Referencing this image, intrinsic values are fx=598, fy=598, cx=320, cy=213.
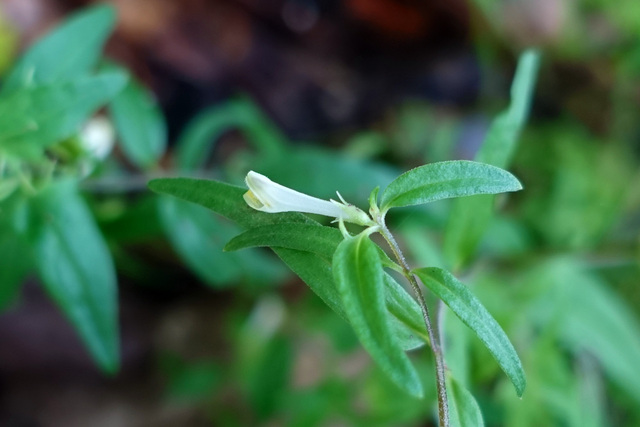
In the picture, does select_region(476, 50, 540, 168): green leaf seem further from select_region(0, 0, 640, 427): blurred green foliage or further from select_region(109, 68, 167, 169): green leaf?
select_region(109, 68, 167, 169): green leaf

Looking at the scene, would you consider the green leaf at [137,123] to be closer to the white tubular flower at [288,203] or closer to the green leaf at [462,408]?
the white tubular flower at [288,203]

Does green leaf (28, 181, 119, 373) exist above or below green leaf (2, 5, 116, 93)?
below

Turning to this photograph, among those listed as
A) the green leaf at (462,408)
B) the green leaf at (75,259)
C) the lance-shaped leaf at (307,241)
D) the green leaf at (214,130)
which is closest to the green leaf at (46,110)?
the green leaf at (75,259)

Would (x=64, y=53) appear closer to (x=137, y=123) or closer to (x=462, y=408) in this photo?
(x=137, y=123)

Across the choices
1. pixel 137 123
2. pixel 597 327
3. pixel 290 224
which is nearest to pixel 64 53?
pixel 137 123

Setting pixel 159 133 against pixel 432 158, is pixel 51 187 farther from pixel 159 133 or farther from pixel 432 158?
pixel 432 158

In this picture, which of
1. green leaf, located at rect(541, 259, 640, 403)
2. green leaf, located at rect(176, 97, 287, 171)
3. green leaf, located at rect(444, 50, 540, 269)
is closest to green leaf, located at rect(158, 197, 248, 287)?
green leaf, located at rect(176, 97, 287, 171)

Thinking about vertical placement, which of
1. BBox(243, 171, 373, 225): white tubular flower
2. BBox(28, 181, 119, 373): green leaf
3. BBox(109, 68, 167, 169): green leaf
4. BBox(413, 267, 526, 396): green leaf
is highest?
BBox(109, 68, 167, 169): green leaf

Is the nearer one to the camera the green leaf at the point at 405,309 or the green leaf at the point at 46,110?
the green leaf at the point at 405,309
